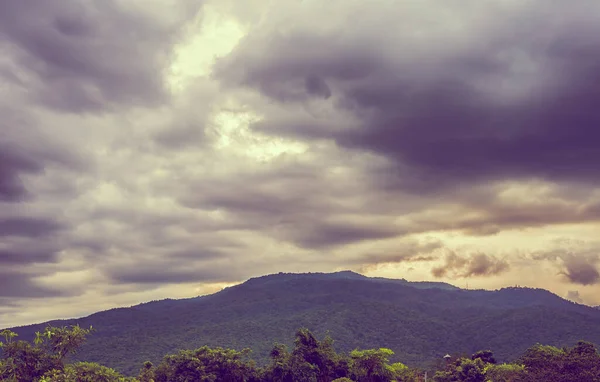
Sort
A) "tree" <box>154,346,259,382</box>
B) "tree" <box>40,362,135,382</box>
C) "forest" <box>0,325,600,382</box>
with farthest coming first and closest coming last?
"tree" <box>154,346,259,382</box> < "forest" <box>0,325,600,382</box> < "tree" <box>40,362,135,382</box>

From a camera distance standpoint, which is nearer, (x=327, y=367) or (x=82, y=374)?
(x=82, y=374)

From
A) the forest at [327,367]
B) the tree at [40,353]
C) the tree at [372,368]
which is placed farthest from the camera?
the tree at [372,368]

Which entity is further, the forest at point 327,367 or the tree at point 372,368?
the tree at point 372,368

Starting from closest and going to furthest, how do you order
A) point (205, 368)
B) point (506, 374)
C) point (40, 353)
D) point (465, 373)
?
point (40, 353), point (506, 374), point (205, 368), point (465, 373)

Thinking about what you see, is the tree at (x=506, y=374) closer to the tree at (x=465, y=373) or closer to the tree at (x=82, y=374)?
the tree at (x=465, y=373)

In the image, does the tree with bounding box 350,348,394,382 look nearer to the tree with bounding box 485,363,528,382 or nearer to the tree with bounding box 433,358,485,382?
the tree with bounding box 485,363,528,382

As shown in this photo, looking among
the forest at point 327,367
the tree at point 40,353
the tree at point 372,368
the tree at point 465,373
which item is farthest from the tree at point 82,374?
the tree at point 465,373

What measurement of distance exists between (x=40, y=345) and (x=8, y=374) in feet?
12.3

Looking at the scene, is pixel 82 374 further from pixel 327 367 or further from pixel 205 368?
pixel 327 367

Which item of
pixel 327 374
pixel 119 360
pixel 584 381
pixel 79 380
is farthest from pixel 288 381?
pixel 119 360

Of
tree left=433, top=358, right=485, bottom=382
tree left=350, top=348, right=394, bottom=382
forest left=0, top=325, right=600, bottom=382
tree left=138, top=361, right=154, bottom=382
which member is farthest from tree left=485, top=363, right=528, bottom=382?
tree left=138, top=361, right=154, bottom=382

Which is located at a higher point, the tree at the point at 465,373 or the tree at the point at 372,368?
the tree at the point at 372,368

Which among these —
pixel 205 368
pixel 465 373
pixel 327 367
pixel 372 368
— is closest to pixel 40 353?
pixel 205 368

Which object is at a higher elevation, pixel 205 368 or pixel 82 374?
pixel 82 374
